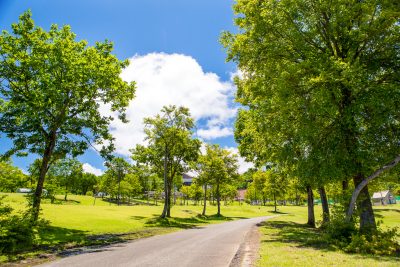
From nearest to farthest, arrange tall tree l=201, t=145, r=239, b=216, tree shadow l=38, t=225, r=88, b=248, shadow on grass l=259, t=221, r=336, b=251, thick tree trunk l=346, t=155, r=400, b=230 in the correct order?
shadow on grass l=259, t=221, r=336, b=251 → thick tree trunk l=346, t=155, r=400, b=230 → tree shadow l=38, t=225, r=88, b=248 → tall tree l=201, t=145, r=239, b=216

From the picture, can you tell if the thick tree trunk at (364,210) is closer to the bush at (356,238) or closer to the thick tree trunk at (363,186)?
the thick tree trunk at (363,186)

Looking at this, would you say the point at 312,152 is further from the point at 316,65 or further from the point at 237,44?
the point at 237,44

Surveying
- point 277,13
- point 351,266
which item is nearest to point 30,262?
point 351,266

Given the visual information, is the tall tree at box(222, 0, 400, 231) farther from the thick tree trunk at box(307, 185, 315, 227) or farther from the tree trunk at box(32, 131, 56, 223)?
the thick tree trunk at box(307, 185, 315, 227)

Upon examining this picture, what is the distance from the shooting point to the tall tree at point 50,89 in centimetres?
2188

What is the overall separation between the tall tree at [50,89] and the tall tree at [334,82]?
41.0 ft

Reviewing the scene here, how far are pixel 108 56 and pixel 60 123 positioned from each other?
7.66 meters

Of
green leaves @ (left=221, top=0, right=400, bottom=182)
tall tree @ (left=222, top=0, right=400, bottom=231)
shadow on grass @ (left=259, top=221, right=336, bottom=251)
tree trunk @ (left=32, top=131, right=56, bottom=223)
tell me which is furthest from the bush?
tree trunk @ (left=32, top=131, right=56, bottom=223)

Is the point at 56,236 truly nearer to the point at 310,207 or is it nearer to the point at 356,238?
the point at 356,238

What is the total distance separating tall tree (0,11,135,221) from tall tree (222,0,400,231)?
12.5m

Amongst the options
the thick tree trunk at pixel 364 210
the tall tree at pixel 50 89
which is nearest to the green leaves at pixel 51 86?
the tall tree at pixel 50 89

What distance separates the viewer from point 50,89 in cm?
2023

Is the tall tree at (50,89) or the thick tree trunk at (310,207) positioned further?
the thick tree trunk at (310,207)

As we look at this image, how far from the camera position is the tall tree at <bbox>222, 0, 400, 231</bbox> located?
16.2 meters
